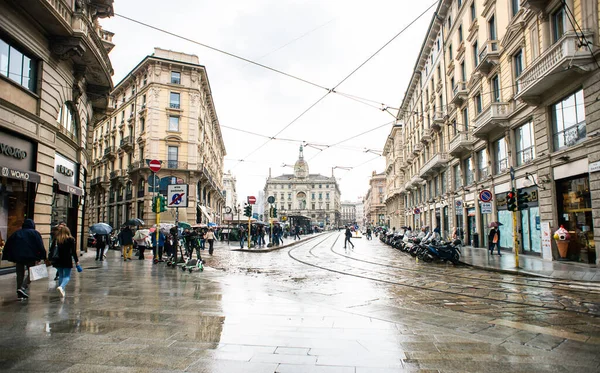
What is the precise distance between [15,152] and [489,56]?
21.1 meters

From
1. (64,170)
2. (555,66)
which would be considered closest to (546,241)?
(555,66)

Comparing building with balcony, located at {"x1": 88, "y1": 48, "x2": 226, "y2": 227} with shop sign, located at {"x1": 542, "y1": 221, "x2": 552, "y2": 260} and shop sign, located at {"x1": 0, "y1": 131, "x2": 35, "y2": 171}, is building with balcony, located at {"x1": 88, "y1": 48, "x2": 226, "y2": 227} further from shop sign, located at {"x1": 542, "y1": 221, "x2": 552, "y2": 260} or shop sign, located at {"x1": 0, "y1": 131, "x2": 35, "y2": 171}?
shop sign, located at {"x1": 542, "y1": 221, "x2": 552, "y2": 260}

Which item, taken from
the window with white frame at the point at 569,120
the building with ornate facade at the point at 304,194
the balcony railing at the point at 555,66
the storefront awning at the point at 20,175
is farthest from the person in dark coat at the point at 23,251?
the building with ornate facade at the point at 304,194

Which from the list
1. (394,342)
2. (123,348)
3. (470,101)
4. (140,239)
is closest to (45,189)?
(140,239)

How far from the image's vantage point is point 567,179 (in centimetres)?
1491

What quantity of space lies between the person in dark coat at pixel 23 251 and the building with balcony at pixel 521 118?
15.2 metres

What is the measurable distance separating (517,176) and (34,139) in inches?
798

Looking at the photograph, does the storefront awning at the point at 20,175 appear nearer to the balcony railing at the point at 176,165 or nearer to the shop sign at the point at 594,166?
the shop sign at the point at 594,166

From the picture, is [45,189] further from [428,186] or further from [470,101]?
[428,186]

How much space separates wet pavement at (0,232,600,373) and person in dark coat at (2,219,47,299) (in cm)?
35

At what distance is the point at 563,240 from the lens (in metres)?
14.5

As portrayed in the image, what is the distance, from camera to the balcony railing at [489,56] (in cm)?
1990

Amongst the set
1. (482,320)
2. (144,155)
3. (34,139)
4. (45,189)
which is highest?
(144,155)

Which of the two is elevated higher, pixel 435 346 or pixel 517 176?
pixel 517 176
